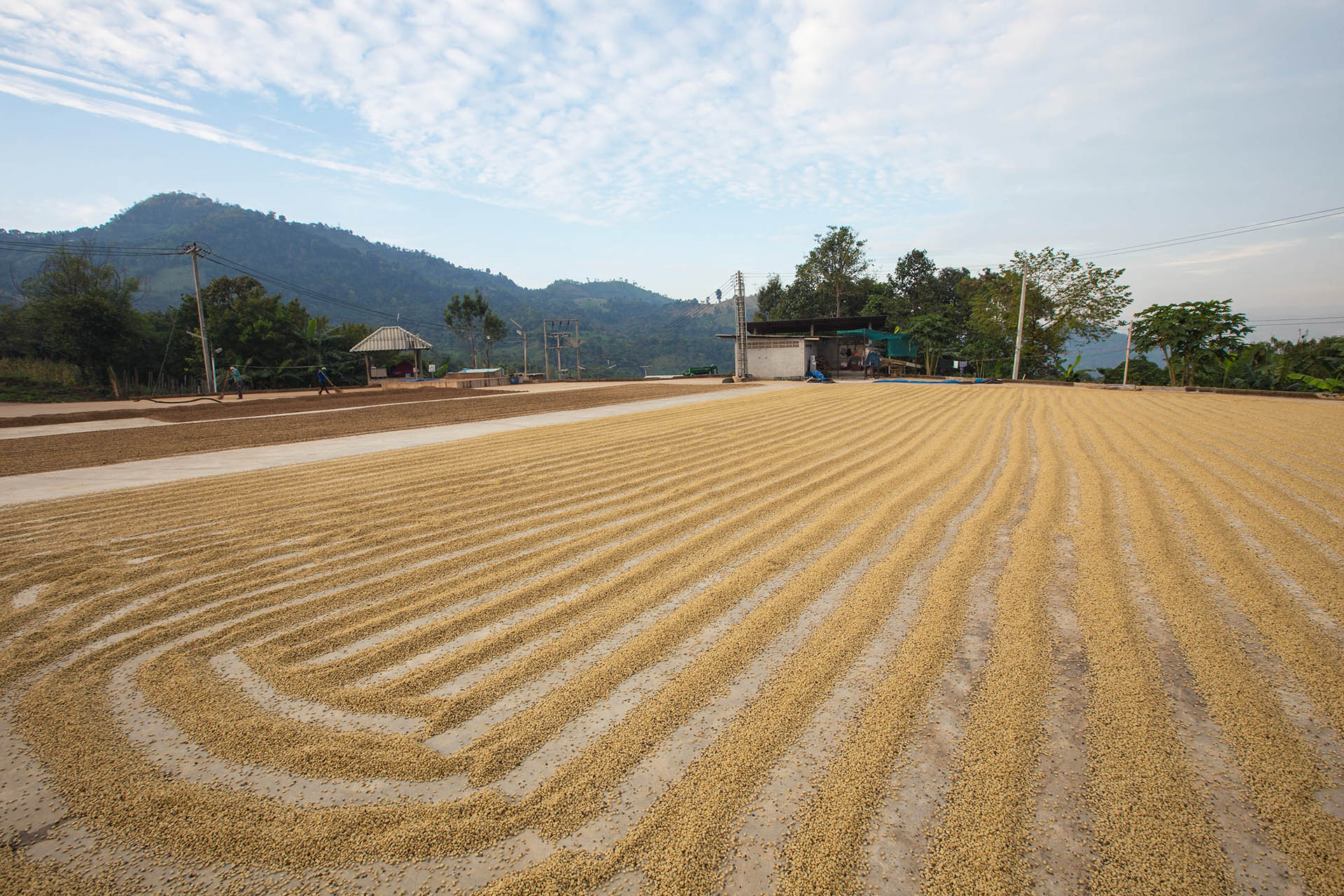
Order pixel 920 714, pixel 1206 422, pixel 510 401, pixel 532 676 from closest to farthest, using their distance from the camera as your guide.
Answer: pixel 920 714
pixel 532 676
pixel 1206 422
pixel 510 401

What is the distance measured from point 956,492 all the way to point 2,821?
5.02 metres

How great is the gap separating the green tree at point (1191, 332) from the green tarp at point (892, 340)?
38.8ft

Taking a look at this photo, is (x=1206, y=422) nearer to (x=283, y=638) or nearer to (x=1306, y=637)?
(x=1306, y=637)

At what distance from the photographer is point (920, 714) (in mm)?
1852

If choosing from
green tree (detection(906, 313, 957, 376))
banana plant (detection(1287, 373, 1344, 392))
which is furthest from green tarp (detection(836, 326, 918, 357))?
banana plant (detection(1287, 373, 1344, 392))

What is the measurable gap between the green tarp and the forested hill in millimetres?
30153

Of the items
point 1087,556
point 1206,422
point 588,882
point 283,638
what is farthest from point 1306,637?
point 1206,422

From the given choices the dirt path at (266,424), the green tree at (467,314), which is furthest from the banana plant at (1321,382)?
the green tree at (467,314)

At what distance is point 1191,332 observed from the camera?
54.7 ft

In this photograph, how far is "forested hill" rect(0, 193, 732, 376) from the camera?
226 ft

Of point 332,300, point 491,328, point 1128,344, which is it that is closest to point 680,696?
A: point 1128,344

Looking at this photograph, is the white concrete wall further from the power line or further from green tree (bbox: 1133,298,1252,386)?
the power line

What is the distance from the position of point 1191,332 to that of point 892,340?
13883mm

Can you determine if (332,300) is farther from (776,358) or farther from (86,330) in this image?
(776,358)
